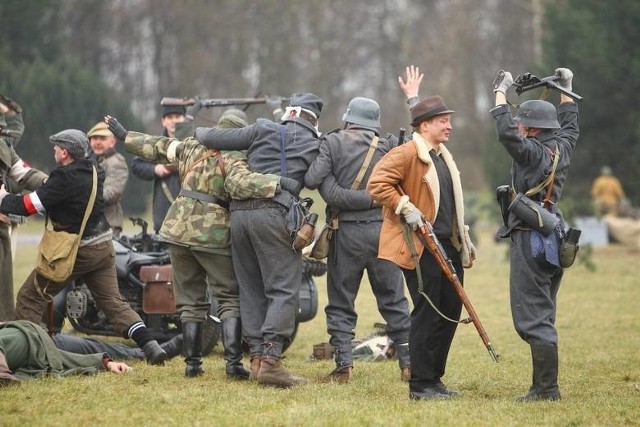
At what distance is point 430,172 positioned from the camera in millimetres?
8125

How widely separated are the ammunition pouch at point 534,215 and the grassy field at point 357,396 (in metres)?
1.18

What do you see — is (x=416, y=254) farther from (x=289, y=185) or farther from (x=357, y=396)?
(x=289, y=185)

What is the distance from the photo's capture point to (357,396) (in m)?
8.38

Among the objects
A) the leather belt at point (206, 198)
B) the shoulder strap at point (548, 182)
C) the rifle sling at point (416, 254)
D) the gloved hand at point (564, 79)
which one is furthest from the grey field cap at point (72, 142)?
the gloved hand at point (564, 79)

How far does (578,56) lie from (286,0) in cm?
1841

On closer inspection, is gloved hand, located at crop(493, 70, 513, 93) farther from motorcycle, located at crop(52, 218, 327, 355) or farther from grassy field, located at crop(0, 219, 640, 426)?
motorcycle, located at crop(52, 218, 327, 355)

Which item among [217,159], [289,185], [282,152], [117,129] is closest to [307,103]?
[282,152]

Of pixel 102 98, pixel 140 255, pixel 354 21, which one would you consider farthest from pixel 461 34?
pixel 140 255

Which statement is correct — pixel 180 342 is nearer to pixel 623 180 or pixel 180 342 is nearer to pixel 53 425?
pixel 53 425

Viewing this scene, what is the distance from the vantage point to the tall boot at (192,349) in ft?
30.3

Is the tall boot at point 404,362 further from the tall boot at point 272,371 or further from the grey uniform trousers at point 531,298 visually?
the grey uniform trousers at point 531,298

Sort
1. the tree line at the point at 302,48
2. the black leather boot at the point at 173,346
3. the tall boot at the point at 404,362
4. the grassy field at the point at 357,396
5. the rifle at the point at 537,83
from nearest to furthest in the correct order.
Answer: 1. the grassy field at the point at 357,396
2. the rifle at the point at 537,83
3. the tall boot at the point at 404,362
4. the black leather boot at the point at 173,346
5. the tree line at the point at 302,48

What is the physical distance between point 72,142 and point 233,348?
2.05 meters

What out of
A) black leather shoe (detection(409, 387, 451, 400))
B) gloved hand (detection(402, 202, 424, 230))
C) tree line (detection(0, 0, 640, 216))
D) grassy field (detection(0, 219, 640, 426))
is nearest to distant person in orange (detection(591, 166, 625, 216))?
tree line (detection(0, 0, 640, 216))
